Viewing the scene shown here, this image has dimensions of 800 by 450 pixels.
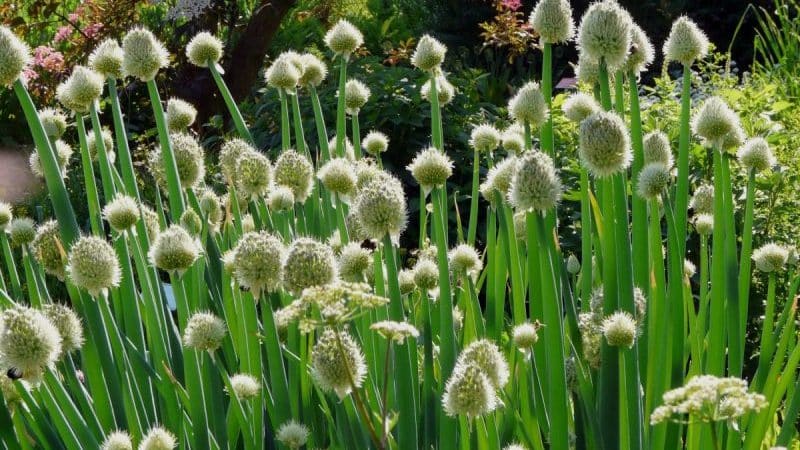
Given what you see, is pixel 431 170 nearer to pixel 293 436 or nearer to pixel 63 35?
pixel 293 436

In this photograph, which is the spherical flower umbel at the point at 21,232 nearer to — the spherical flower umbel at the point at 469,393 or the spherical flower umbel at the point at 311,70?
the spherical flower umbel at the point at 311,70

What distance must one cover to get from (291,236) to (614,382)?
89cm

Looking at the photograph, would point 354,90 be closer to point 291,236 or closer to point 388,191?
point 291,236

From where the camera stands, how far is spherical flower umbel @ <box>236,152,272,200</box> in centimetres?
225

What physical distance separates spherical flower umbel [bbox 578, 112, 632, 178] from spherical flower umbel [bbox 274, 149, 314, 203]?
30.5 inches

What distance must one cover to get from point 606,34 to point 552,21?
0.66 feet

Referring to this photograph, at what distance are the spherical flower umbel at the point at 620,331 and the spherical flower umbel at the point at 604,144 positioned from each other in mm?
254

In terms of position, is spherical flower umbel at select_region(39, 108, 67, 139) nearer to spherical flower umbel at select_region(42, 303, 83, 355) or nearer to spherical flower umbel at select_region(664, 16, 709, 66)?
spherical flower umbel at select_region(42, 303, 83, 355)

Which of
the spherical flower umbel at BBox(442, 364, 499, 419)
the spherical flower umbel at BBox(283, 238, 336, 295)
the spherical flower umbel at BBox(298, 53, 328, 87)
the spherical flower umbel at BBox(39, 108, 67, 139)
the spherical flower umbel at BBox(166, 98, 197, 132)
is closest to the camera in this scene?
the spherical flower umbel at BBox(442, 364, 499, 419)

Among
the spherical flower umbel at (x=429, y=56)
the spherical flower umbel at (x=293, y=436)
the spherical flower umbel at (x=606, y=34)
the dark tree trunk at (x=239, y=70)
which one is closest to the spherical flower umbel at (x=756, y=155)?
the spherical flower umbel at (x=606, y=34)

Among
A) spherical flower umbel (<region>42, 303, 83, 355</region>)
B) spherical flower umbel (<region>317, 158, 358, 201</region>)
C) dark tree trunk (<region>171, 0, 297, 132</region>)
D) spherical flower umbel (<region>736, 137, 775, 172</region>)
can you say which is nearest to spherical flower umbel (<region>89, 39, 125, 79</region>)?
spherical flower umbel (<region>317, 158, 358, 201</region>)

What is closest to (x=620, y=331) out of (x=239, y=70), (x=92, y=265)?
(x=92, y=265)

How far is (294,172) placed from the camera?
2326 mm

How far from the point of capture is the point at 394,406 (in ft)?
6.52
